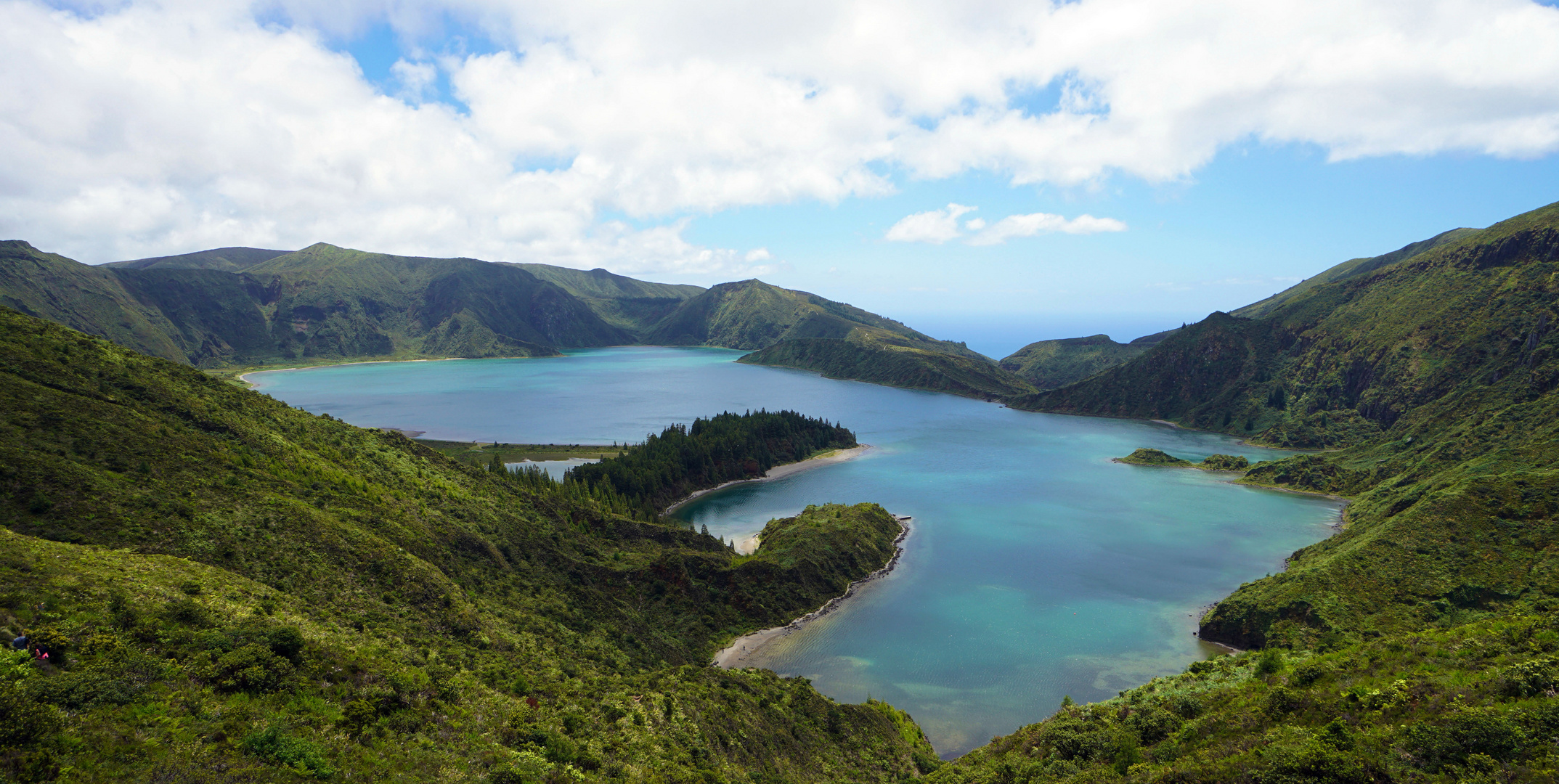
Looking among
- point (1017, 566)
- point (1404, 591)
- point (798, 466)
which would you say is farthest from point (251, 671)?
Answer: point (798, 466)

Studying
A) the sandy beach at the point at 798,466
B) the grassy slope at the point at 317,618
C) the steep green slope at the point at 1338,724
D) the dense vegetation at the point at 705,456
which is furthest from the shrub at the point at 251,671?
the sandy beach at the point at 798,466

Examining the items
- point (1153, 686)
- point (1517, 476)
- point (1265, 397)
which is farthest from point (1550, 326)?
point (1153, 686)

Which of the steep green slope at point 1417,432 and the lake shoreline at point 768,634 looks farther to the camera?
the steep green slope at point 1417,432

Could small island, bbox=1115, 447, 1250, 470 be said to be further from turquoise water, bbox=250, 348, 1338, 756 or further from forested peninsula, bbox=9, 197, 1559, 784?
forested peninsula, bbox=9, 197, 1559, 784

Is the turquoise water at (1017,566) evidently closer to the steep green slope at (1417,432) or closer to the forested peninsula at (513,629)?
the forested peninsula at (513,629)

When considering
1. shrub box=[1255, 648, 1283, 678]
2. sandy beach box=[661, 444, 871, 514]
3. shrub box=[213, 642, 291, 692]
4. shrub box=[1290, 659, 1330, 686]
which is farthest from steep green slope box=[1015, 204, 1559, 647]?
sandy beach box=[661, 444, 871, 514]
